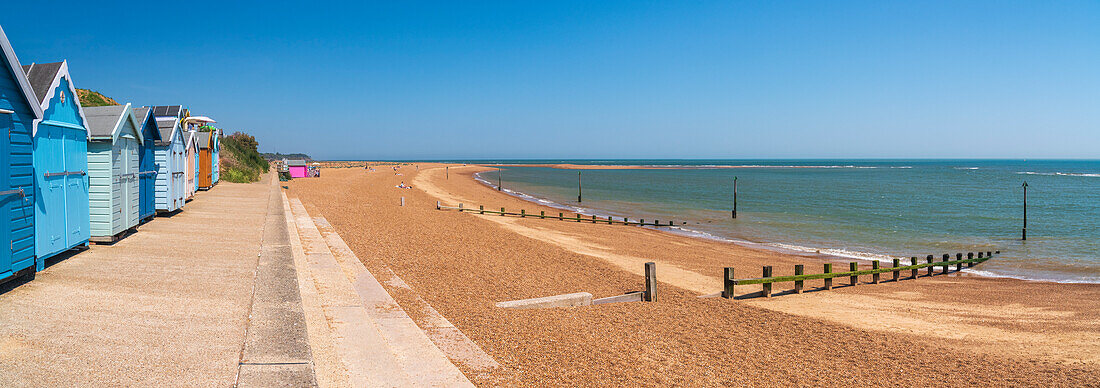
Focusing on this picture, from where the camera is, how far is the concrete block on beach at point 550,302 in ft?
28.3

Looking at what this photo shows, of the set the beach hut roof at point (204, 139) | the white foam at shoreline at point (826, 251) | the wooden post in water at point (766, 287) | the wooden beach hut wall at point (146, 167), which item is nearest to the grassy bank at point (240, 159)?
the beach hut roof at point (204, 139)

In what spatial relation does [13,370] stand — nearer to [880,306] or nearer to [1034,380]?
[1034,380]

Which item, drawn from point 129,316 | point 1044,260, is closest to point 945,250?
point 1044,260

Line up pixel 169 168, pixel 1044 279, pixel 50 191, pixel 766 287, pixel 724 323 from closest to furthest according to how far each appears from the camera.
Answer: pixel 50 191 < pixel 724 323 < pixel 766 287 < pixel 169 168 < pixel 1044 279

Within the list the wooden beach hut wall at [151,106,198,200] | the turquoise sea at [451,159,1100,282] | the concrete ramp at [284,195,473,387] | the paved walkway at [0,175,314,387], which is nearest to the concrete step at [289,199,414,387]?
the concrete ramp at [284,195,473,387]

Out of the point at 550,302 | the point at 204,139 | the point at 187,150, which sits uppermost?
the point at 204,139

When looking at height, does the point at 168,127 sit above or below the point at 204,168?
above

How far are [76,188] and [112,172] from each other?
5.11 ft

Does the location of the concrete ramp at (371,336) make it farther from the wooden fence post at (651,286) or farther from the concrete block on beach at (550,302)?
the wooden fence post at (651,286)

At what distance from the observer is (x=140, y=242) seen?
1045cm

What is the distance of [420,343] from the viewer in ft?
20.0

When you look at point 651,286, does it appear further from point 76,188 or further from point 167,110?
point 167,110

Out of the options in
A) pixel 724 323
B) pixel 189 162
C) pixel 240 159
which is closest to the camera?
pixel 724 323

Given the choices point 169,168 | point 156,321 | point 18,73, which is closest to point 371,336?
point 156,321
